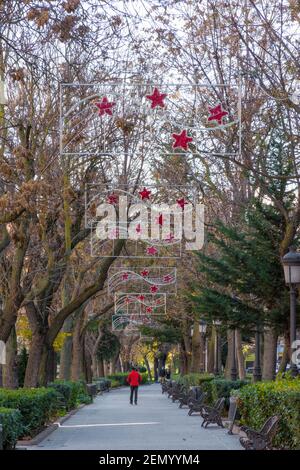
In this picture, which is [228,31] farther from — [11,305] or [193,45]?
[11,305]

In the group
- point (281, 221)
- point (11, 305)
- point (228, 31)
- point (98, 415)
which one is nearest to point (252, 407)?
point (11, 305)

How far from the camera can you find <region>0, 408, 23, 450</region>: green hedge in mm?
16969

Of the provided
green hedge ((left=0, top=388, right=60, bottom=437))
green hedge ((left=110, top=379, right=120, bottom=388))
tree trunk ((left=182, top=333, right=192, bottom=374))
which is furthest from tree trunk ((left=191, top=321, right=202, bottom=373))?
green hedge ((left=0, top=388, right=60, bottom=437))

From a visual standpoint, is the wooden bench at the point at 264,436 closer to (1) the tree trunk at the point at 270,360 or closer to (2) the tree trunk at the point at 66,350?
(1) the tree trunk at the point at 270,360

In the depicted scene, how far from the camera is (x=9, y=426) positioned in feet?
56.8

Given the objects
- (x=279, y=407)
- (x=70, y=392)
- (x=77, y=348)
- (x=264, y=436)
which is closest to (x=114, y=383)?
(x=77, y=348)

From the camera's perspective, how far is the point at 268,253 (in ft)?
99.6

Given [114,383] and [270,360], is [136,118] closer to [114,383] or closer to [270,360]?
[270,360]

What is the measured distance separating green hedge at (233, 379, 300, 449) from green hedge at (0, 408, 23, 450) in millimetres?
4693

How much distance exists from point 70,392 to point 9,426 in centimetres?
2226

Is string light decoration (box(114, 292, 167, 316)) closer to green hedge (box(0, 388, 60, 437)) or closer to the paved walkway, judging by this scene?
the paved walkway

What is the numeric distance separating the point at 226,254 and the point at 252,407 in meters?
10.4

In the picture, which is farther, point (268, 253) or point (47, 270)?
point (268, 253)
